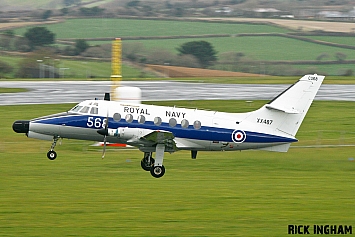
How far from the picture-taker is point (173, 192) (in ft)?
91.0

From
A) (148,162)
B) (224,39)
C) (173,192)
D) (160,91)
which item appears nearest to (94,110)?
(148,162)

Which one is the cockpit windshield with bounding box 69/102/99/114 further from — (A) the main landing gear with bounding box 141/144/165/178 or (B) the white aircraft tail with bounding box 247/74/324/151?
(B) the white aircraft tail with bounding box 247/74/324/151

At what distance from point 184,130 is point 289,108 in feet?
17.5

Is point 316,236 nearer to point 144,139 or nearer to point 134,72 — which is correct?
point 144,139

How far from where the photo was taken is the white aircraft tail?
102 ft

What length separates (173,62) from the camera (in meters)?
122

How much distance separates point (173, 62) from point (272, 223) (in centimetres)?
10001

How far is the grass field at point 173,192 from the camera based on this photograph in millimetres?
22453

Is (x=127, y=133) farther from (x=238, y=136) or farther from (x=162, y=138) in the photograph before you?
(x=238, y=136)

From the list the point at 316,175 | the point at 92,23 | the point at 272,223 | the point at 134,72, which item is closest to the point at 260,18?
the point at 92,23

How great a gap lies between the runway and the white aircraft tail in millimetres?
39750

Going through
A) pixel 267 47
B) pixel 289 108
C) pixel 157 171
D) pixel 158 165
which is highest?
pixel 267 47

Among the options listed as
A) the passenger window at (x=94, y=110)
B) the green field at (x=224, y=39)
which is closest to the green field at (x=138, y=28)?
the green field at (x=224, y=39)

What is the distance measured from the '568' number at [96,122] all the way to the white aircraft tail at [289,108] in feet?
23.7
